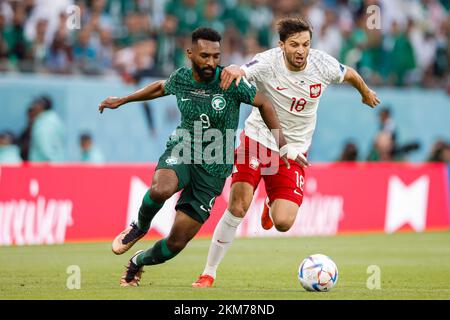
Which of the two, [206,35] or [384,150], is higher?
[384,150]

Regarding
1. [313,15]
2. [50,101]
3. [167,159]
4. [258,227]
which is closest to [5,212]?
[50,101]

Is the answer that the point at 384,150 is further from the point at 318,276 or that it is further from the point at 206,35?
the point at 206,35

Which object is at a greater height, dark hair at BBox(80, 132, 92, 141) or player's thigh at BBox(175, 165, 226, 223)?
dark hair at BBox(80, 132, 92, 141)

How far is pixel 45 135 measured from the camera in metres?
18.2

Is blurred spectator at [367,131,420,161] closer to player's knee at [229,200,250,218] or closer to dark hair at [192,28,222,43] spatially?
player's knee at [229,200,250,218]

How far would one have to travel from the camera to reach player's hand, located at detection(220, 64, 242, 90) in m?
9.55

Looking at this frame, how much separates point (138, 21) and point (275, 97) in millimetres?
9602

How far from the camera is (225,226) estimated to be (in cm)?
1061

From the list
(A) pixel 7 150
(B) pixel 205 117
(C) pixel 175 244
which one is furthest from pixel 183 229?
(A) pixel 7 150

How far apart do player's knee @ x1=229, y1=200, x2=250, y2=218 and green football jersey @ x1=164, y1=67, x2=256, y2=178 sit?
2.16ft

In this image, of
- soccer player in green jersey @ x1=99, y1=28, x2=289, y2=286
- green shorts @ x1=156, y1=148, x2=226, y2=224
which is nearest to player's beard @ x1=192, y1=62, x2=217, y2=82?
soccer player in green jersey @ x1=99, y1=28, x2=289, y2=286

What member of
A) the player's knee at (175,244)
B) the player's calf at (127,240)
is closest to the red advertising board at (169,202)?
the player's calf at (127,240)

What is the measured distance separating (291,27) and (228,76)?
49.3 inches

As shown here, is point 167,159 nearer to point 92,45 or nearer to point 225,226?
point 225,226
